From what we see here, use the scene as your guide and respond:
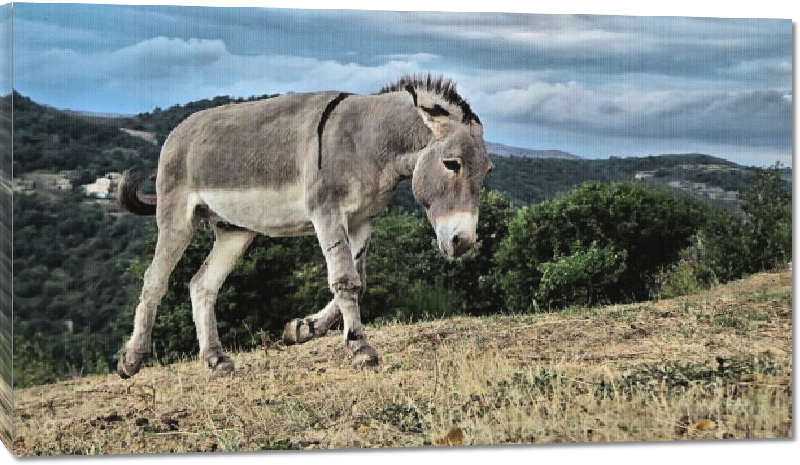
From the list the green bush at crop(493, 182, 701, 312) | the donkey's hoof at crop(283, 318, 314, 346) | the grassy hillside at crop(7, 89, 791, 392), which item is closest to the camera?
the grassy hillside at crop(7, 89, 791, 392)

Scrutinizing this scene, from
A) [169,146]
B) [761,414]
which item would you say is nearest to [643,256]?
[761,414]

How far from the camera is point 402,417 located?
387 inches

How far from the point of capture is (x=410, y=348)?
10.3 meters

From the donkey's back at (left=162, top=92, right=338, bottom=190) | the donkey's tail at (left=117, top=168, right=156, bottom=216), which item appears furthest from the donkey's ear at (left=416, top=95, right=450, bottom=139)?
the donkey's tail at (left=117, top=168, right=156, bottom=216)

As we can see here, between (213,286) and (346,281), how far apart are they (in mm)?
1015

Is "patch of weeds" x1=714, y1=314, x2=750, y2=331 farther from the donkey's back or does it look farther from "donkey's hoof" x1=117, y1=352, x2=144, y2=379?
"donkey's hoof" x1=117, y1=352, x2=144, y2=379

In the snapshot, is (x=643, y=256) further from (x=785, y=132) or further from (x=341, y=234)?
(x=341, y=234)

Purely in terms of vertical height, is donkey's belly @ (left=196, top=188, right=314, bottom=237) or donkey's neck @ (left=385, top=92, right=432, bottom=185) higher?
donkey's neck @ (left=385, top=92, right=432, bottom=185)

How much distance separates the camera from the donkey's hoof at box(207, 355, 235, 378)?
1013 centimetres

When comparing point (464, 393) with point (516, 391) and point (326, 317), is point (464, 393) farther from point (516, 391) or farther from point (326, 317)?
point (326, 317)

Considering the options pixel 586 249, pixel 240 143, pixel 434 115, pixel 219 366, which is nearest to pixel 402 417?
pixel 219 366

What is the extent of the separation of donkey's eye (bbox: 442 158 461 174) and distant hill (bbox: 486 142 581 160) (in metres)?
0.51

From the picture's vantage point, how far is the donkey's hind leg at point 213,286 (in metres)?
10.2

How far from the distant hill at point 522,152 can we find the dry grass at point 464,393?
1227 millimetres
